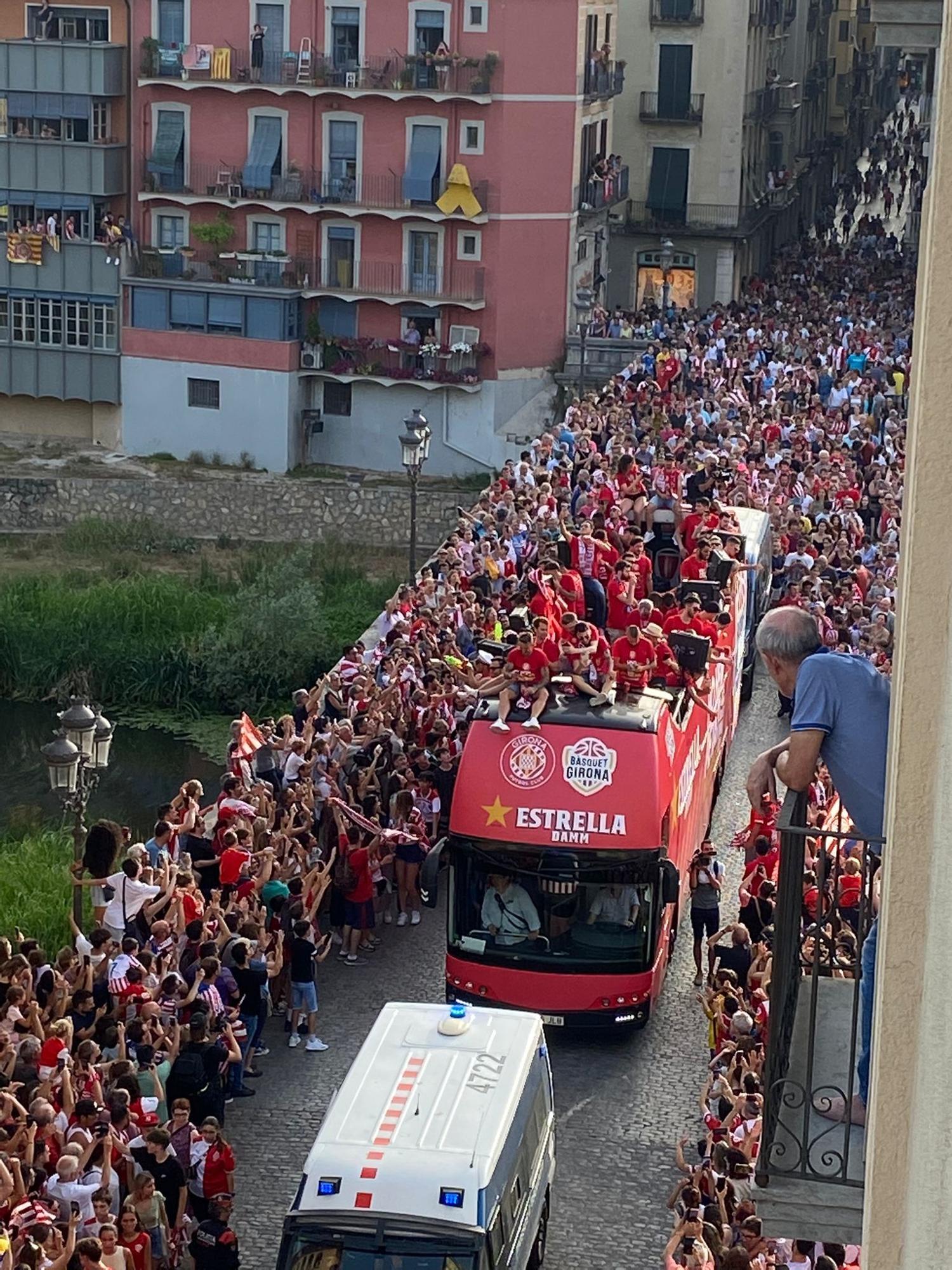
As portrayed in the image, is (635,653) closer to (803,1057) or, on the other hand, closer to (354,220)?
(803,1057)

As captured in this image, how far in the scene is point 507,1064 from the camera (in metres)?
13.2

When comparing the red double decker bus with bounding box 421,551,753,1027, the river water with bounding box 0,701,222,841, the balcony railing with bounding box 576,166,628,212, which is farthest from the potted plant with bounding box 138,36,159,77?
the red double decker bus with bounding box 421,551,753,1027

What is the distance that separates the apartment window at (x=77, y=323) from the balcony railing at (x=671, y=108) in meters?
16.6

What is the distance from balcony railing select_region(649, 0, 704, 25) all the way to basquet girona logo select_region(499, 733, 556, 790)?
44.9 meters

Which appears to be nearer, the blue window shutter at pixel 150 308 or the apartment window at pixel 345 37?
the apartment window at pixel 345 37

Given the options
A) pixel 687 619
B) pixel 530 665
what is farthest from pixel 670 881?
pixel 687 619

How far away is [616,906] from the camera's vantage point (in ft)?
55.7

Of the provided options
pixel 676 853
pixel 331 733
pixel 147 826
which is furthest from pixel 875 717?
pixel 147 826

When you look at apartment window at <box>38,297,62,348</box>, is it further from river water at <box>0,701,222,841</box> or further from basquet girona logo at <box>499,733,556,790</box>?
basquet girona logo at <box>499,733,556,790</box>

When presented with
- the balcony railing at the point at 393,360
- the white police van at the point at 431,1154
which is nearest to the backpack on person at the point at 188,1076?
the white police van at the point at 431,1154

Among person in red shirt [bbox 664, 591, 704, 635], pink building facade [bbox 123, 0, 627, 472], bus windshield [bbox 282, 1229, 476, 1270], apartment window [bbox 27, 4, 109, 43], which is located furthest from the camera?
apartment window [bbox 27, 4, 109, 43]

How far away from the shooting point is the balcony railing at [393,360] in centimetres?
4972

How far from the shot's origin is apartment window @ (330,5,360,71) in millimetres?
49375

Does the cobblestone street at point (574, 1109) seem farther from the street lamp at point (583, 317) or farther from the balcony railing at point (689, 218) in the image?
the balcony railing at point (689, 218)
